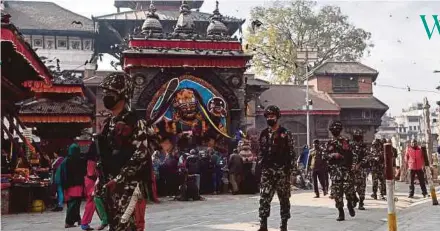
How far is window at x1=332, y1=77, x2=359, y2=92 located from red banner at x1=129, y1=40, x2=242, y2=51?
74.5ft

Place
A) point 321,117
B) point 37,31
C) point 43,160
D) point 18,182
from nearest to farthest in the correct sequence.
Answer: point 18,182 < point 43,160 < point 321,117 < point 37,31

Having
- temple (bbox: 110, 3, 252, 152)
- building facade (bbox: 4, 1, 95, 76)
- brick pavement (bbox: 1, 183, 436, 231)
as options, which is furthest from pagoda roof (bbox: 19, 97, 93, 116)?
building facade (bbox: 4, 1, 95, 76)

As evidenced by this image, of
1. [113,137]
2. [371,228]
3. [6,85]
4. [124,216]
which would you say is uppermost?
[6,85]

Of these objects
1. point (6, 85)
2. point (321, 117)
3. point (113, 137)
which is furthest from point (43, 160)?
point (321, 117)

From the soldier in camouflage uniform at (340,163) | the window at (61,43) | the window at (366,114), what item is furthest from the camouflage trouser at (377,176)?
the window at (61,43)

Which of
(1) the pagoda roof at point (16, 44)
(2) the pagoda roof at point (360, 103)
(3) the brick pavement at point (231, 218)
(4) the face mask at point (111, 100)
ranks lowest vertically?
(3) the brick pavement at point (231, 218)

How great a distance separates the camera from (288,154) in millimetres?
9594

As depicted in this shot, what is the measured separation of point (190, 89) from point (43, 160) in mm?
8303

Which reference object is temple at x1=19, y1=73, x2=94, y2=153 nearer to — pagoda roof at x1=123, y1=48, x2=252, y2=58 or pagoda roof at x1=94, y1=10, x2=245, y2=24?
pagoda roof at x1=123, y1=48, x2=252, y2=58

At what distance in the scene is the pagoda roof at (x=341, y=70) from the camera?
48469mm

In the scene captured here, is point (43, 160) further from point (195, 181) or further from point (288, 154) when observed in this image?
point (288, 154)

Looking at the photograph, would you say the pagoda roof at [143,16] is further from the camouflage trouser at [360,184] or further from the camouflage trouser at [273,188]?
the camouflage trouser at [273,188]

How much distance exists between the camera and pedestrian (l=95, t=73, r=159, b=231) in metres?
5.72

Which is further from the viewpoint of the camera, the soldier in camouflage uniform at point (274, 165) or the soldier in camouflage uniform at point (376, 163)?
the soldier in camouflage uniform at point (376, 163)
